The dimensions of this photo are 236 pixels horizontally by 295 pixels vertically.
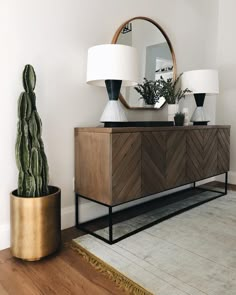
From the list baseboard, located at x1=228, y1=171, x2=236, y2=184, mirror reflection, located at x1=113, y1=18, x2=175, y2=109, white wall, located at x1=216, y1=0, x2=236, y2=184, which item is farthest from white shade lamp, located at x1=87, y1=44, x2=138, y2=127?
baseboard, located at x1=228, y1=171, x2=236, y2=184

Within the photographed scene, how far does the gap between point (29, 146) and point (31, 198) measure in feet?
1.04

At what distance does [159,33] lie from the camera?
2.77 m

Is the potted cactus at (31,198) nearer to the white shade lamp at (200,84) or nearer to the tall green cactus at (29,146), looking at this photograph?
the tall green cactus at (29,146)

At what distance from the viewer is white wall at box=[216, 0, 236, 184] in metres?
3.54

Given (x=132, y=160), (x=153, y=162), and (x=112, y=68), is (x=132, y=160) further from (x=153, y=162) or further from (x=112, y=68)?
(x=112, y=68)

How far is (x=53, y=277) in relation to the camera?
1477 mm

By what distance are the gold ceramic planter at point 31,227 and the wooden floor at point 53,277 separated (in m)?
0.07

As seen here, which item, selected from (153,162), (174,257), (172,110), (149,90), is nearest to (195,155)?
(172,110)

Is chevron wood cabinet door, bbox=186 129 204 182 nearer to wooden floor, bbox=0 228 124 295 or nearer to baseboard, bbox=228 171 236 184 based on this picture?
baseboard, bbox=228 171 236 184

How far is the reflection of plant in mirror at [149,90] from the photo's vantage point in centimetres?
261

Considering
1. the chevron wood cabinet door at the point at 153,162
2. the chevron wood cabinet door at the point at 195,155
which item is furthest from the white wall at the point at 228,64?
the chevron wood cabinet door at the point at 153,162

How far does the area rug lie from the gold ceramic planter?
0.27 meters

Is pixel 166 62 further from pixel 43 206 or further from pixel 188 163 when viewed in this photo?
pixel 43 206

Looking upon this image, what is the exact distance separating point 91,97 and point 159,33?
43.8 inches
